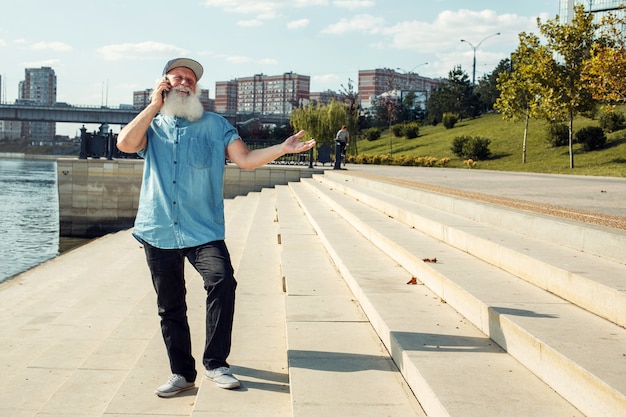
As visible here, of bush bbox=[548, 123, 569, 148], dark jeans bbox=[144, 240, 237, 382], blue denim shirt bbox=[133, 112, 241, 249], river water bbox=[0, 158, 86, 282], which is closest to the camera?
dark jeans bbox=[144, 240, 237, 382]

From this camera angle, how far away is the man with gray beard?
381cm

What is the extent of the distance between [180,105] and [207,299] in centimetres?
117

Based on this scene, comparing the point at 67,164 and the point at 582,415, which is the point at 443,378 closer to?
the point at 582,415

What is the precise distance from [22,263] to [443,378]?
50.2ft

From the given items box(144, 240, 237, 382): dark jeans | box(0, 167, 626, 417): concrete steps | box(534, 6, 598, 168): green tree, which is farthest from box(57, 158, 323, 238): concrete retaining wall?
box(144, 240, 237, 382): dark jeans

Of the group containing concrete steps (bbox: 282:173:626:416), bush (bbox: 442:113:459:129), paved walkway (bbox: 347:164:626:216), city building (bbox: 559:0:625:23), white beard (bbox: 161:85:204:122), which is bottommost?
concrete steps (bbox: 282:173:626:416)

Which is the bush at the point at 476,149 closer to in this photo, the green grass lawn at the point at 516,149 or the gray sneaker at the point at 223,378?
the green grass lawn at the point at 516,149

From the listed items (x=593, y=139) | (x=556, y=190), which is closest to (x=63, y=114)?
(x=593, y=139)

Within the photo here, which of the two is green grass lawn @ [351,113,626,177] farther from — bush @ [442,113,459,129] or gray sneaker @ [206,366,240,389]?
gray sneaker @ [206,366,240,389]

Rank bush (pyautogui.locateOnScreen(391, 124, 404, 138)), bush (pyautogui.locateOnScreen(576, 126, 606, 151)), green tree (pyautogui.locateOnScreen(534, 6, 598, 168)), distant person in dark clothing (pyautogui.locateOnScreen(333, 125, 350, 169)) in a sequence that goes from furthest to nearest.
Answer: bush (pyautogui.locateOnScreen(391, 124, 404, 138)) → bush (pyautogui.locateOnScreen(576, 126, 606, 151)) → green tree (pyautogui.locateOnScreen(534, 6, 598, 168)) → distant person in dark clothing (pyautogui.locateOnScreen(333, 125, 350, 169))

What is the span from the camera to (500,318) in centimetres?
370

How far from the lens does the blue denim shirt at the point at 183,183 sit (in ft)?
12.6

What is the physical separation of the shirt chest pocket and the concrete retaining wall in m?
21.4

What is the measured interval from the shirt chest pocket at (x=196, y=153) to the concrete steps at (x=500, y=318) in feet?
5.01
